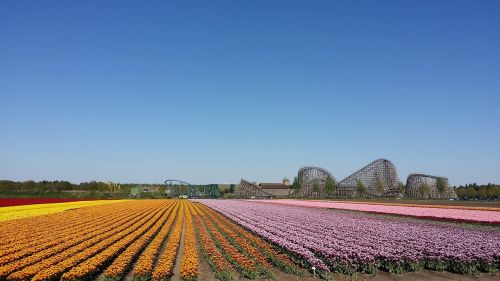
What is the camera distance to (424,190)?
428ft

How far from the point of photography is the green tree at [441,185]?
132m

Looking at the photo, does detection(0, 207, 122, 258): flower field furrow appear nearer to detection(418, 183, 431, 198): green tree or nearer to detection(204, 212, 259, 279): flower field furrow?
detection(204, 212, 259, 279): flower field furrow

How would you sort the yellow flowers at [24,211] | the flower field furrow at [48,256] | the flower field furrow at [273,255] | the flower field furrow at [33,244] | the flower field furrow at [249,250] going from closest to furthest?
the flower field furrow at [48,256] → the flower field furrow at [273,255] → the flower field furrow at [249,250] → the flower field furrow at [33,244] → the yellow flowers at [24,211]

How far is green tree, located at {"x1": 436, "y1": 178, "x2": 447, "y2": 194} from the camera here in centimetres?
13200

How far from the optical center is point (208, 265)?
1554 centimetres

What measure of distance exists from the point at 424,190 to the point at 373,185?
16153 millimetres

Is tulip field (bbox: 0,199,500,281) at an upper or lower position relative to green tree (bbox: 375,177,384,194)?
lower

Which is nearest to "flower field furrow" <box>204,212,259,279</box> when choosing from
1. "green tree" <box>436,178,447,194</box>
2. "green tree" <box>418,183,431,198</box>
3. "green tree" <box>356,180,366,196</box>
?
"green tree" <box>356,180,366,196</box>

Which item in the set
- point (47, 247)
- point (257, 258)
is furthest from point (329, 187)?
point (47, 247)

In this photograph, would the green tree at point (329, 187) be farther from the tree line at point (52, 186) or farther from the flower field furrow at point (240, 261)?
the flower field furrow at point (240, 261)

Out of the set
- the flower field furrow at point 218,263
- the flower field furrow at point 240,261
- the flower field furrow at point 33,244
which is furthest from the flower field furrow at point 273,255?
the flower field furrow at point 33,244

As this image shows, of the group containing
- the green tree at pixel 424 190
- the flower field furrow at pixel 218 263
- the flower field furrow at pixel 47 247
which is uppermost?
the green tree at pixel 424 190

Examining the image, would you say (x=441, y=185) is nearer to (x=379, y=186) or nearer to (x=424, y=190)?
(x=424, y=190)

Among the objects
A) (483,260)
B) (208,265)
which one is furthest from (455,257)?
(208,265)
